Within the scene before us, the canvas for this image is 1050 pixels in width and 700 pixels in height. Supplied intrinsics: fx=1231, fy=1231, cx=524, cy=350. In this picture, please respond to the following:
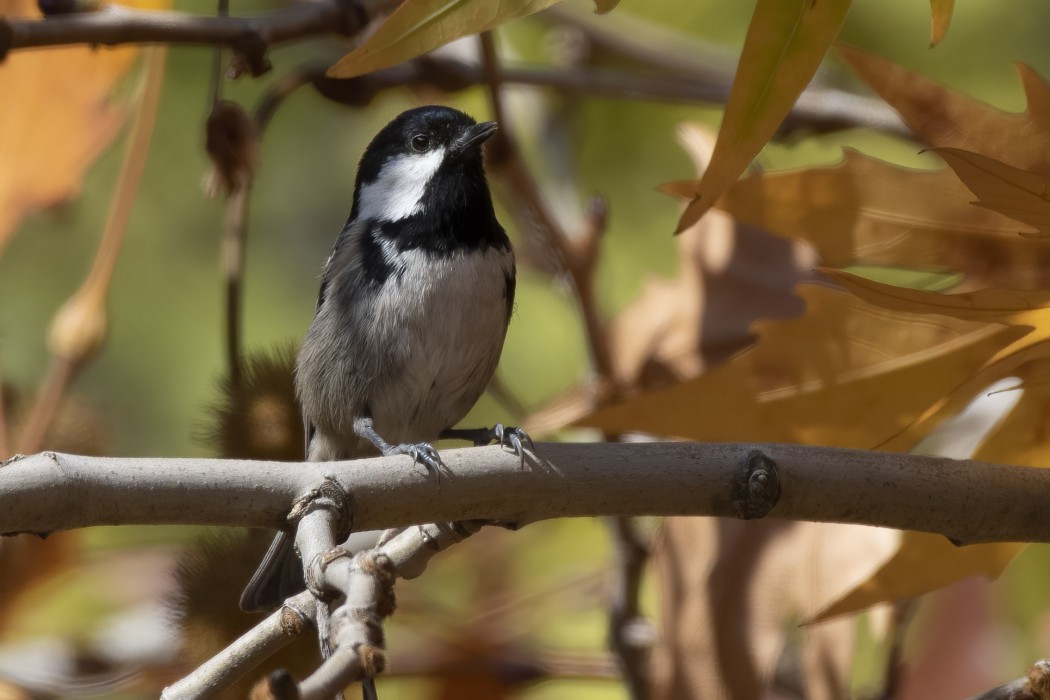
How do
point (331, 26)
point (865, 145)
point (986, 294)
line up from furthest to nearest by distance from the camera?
point (865, 145) → point (331, 26) → point (986, 294)

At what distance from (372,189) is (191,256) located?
1.60 m

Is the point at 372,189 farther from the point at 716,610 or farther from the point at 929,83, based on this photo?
the point at 929,83

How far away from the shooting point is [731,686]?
2555 millimetres

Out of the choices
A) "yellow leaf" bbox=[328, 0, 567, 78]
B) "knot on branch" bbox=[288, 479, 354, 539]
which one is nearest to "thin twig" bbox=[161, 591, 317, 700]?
"knot on branch" bbox=[288, 479, 354, 539]

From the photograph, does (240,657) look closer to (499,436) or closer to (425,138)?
(499,436)

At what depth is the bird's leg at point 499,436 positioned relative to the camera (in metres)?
1.79

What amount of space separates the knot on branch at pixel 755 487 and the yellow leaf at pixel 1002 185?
17.9 inches

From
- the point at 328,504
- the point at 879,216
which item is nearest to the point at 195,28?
the point at 328,504

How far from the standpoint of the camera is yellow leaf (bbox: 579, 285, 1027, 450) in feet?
6.61

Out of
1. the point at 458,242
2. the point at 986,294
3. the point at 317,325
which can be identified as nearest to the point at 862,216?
the point at 986,294

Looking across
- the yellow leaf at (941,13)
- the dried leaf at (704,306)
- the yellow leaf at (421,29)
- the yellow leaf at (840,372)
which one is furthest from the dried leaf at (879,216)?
the dried leaf at (704,306)

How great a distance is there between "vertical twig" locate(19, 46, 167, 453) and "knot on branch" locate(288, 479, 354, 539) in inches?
40.0

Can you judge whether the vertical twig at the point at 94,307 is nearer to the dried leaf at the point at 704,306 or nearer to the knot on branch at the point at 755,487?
the dried leaf at the point at 704,306

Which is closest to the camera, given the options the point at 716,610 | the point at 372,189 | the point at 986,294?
the point at 986,294
